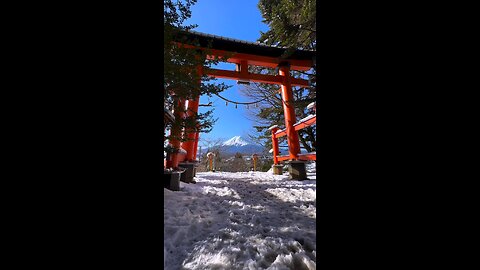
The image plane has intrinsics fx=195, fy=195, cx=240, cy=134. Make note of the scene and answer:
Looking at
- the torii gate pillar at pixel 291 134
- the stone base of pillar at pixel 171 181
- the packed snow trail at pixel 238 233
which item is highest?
the torii gate pillar at pixel 291 134

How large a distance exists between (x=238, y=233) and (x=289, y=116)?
4825mm

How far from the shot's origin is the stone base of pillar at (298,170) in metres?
5.74

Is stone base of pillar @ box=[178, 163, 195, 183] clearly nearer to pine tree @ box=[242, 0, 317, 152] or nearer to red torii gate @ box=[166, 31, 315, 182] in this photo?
red torii gate @ box=[166, 31, 315, 182]

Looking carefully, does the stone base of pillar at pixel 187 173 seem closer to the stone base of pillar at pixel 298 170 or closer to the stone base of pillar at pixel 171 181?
the stone base of pillar at pixel 171 181

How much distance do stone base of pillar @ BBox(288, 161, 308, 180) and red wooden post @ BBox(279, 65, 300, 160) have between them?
0.20 metres

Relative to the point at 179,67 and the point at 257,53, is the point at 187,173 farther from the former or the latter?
the point at 257,53

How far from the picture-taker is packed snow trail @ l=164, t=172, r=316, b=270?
4.68 feet

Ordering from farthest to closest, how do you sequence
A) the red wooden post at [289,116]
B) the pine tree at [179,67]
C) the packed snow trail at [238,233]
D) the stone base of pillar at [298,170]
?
the red wooden post at [289,116], the stone base of pillar at [298,170], the pine tree at [179,67], the packed snow trail at [238,233]

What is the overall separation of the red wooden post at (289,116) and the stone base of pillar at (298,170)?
0.20 meters

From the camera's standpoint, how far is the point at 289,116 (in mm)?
6191

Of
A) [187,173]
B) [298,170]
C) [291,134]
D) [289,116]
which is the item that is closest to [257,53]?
[289,116]

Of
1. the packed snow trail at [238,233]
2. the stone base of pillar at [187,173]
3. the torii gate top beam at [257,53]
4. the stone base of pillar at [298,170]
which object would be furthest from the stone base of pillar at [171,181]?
the torii gate top beam at [257,53]
